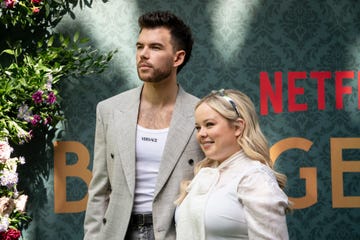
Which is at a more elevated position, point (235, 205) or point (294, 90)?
point (294, 90)

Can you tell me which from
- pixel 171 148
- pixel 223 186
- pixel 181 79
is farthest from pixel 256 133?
pixel 181 79

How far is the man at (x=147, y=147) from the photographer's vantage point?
252 centimetres

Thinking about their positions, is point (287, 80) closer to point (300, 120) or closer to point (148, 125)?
point (300, 120)

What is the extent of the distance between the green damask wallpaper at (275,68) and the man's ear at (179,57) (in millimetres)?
1180

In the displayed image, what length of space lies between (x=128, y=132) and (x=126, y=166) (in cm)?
15

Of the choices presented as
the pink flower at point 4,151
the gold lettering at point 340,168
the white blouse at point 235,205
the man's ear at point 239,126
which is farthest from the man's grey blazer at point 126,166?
the gold lettering at point 340,168

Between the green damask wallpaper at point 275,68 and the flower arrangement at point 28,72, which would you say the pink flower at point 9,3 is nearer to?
the flower arrangement at point 28,72

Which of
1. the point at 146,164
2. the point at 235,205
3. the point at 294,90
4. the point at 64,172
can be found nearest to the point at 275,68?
the point at 294,90

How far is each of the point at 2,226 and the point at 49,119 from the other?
69 centimetres

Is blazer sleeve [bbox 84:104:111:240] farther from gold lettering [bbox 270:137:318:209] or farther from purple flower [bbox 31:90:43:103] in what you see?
gold lettering [bbox 270:137:318:209]

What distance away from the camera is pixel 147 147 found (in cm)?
257

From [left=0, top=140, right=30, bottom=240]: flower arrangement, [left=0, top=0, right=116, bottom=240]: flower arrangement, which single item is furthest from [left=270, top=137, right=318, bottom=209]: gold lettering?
[left=0, top=140, right=30, bottom=240]: flower arrangement

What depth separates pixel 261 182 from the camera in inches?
77.8

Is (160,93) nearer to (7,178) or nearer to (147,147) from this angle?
(147,147)
